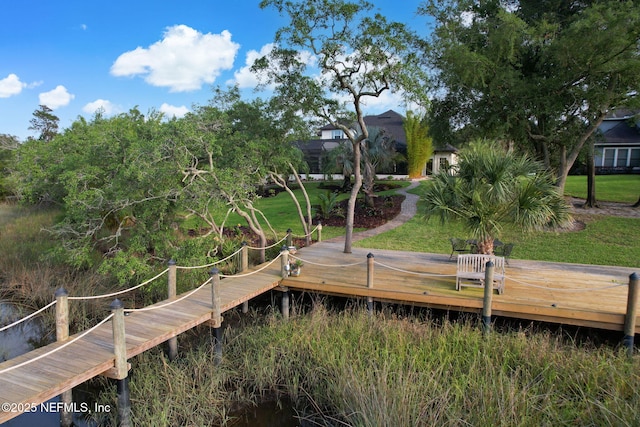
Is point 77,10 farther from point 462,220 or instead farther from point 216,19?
point 462,220

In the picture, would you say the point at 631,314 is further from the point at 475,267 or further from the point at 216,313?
the point at 216,313

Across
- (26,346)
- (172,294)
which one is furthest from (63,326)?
(26,346)

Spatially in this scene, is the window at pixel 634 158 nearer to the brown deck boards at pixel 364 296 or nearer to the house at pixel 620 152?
the house at pixel 620 152

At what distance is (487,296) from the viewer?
7.46 metres

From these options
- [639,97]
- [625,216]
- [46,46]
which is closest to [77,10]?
[46,46]

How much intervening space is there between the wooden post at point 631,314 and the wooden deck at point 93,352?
6.63 meters

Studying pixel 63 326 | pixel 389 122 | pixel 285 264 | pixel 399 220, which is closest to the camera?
pixel 63 326

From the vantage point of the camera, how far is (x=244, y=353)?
7.20 m

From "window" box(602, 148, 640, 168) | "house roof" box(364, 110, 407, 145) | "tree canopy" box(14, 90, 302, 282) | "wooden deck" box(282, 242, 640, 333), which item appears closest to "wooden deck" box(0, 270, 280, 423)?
"tree canopy" box(14, 90, 302, 282)

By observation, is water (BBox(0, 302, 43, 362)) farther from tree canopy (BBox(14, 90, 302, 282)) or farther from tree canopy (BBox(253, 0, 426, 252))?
tree canopy (BBox(253, 0, 426, 252))

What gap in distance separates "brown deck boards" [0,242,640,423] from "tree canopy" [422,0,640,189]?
7.13 m

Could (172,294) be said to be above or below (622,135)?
below

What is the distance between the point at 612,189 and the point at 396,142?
16159mm

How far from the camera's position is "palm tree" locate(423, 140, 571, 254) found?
8.75m
